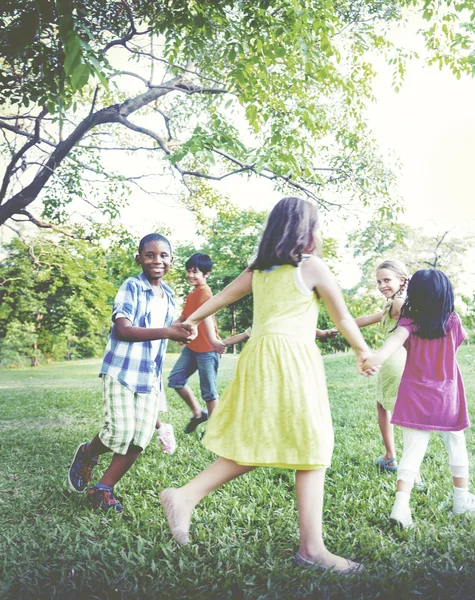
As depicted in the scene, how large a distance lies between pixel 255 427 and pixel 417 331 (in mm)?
1340

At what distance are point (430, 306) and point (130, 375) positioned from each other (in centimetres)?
180

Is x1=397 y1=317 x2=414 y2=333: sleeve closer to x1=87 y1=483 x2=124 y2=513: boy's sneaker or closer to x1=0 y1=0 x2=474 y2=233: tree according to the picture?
x1=87 y1=483 x2=124 y2=513: boy's sneaker

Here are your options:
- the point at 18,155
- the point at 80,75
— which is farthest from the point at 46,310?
the point at 80,75

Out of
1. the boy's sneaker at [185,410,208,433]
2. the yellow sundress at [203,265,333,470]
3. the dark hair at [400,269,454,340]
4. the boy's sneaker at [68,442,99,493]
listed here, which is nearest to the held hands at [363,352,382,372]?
the yellow sundress at [203,265,333,470]

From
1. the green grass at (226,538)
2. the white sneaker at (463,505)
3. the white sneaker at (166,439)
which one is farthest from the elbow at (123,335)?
the white sneaker at (463,505)

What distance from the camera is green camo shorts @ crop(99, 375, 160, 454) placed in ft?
9.68

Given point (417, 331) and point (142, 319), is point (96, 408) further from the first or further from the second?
point (417, 331)

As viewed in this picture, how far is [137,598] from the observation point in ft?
6.72

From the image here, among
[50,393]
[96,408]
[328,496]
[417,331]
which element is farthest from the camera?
[50,393]

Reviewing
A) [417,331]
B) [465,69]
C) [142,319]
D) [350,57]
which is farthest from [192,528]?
[350,57]

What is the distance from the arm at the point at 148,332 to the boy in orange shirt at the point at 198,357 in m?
1.89

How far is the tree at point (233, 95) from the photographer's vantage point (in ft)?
17.9

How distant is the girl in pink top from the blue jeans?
2.31 metres

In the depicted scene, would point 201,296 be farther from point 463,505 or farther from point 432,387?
point 463,505
